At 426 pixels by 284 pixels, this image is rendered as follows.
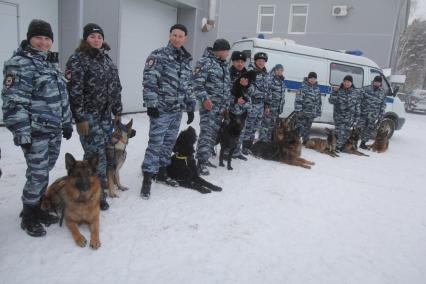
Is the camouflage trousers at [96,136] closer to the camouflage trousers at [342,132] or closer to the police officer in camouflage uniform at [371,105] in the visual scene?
the camouflage trousers at [342,132]

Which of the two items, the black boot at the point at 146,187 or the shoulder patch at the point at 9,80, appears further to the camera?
the black boot at the point at 146,187

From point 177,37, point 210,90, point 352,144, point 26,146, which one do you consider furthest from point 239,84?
point 352,144

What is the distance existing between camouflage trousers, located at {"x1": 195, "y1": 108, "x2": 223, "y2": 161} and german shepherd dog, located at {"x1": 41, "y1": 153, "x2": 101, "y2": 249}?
2.18 m

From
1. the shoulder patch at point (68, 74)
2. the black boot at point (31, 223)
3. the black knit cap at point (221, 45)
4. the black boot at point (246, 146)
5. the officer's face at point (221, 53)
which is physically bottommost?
the black boot at point (31, 223)

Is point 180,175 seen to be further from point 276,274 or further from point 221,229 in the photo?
point 276,274

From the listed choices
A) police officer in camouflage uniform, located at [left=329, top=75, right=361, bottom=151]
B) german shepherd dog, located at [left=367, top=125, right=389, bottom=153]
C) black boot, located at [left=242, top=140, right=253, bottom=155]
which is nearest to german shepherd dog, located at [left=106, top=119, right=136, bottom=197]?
black boot, located at [left=242, top=140, right=253, bottom=155]

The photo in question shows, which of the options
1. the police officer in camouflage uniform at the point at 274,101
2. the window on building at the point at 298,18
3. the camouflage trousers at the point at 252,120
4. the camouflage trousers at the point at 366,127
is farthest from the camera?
the window on building at the point at 298,18

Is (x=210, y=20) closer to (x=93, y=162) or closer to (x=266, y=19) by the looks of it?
(x=93, y=162)

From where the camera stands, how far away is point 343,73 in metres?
8.93

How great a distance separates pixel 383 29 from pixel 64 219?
57.3 ft

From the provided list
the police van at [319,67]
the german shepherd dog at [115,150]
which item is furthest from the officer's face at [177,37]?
the police van at [319,67]

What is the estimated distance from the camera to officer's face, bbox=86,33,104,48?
314cm

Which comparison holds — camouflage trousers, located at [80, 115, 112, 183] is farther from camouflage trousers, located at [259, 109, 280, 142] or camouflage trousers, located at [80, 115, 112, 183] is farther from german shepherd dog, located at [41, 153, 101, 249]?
camouflage trousers, located at [259, 109, 280, 142]

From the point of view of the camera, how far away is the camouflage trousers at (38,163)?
8.92 ft
